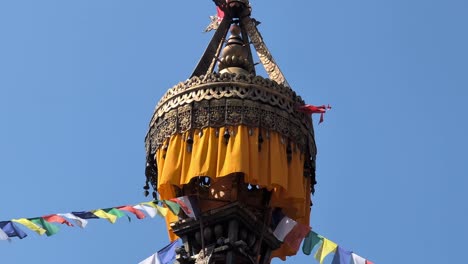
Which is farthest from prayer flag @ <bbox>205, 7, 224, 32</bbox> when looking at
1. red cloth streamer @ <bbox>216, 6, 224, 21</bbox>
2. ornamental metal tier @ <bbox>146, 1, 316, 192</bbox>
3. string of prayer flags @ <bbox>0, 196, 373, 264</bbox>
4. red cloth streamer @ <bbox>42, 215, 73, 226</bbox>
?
red cloth streamer @ <bbox>42, 215, 73, 226</bbox>

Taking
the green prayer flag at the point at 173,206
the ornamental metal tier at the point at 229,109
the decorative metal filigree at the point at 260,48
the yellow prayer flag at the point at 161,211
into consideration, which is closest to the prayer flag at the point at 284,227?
the ornamental metal tier at the point at 229,109

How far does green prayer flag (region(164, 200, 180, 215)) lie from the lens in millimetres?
22469

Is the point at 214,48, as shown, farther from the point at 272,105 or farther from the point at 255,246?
the point at 255,246

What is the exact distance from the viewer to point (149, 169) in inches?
946

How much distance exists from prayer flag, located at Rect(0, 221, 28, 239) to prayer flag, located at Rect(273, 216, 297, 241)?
4535 millimetres

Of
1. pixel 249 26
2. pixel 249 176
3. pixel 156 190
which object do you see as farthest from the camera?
pixel 249 26

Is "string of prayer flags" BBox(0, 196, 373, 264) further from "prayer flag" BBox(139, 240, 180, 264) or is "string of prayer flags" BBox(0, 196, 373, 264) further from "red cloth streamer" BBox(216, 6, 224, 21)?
"red cloth streamer" BBox(216, 6, 224, 21)

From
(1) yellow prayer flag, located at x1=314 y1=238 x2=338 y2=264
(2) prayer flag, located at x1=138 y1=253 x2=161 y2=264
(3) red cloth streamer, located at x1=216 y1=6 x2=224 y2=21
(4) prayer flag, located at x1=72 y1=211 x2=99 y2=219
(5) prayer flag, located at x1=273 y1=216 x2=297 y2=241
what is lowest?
(2) prayer flag, located at x1=138 y1=253 x2=161 y2=264

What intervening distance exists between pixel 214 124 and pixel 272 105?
1.09 meters

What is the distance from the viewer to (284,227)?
2323 centimetres

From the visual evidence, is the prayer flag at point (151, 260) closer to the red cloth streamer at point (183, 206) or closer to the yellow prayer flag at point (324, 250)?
the red cloth streamer at point (183, 206)

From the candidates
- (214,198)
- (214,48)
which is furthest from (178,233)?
(214,48)

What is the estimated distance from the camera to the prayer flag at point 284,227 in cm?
2312

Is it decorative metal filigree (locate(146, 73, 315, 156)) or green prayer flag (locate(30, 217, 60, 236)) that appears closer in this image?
green prayer flag (locate(30, 217, 60, 236))
